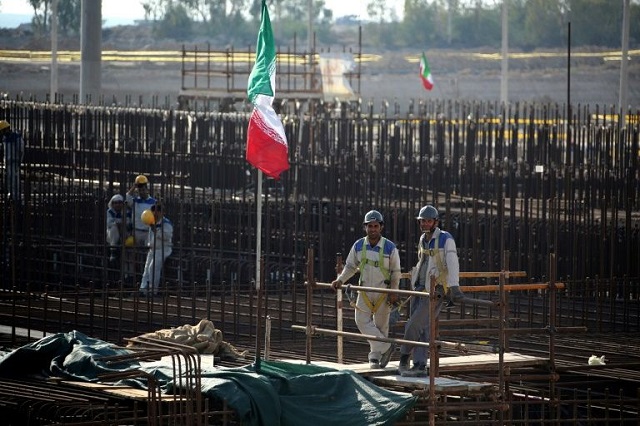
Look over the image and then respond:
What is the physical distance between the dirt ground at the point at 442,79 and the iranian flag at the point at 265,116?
35.0 m

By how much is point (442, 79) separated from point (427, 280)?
46.8 metres

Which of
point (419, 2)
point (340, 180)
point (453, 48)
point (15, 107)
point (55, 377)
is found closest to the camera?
point (55, 377)

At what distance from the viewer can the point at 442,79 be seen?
59531mm

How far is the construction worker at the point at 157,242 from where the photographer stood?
20000mm

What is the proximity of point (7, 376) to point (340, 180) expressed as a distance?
9.89 meters

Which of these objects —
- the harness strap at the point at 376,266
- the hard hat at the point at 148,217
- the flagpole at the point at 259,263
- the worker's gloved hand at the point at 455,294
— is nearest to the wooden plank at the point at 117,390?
the flagpole at the point at 259,263

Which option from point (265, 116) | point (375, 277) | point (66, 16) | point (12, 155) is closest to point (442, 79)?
point (66, 16)

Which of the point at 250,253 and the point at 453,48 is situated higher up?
the point at 453,48

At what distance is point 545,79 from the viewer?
5600cm

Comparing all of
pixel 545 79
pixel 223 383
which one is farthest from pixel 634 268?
pixel 545 79

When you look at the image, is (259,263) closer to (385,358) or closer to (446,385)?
(385,358)

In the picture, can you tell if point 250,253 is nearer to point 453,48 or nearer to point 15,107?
point 15,107

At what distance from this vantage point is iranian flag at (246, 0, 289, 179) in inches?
658

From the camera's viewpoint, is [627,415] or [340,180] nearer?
[627,415]
